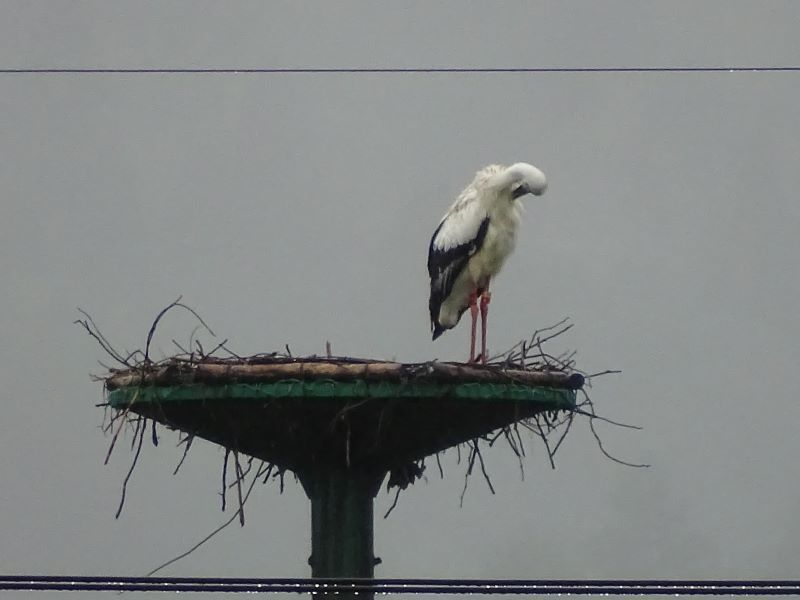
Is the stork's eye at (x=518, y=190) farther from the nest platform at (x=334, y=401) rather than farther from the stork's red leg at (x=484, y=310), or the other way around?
the nest platform at (x=334, y=401)

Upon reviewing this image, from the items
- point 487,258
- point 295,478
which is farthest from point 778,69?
point 295,478

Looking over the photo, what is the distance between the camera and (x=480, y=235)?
36.0ft

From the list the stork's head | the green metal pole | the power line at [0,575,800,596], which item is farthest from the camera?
the stork's head

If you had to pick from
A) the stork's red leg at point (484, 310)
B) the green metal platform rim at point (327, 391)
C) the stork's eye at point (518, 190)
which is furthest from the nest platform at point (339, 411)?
the stork's eye at point (518, 190)

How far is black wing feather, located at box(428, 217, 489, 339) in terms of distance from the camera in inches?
434

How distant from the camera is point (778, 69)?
10.3 meters

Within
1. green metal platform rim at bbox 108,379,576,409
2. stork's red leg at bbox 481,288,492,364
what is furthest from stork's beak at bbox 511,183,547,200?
green metal platform rim at bbox 108,379,576,409

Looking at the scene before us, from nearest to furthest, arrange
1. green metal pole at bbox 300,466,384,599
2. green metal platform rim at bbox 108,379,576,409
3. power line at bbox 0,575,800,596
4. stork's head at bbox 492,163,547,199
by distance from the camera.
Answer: power line at bbox 0,575,800,596 → green metal platform rim at bbox 108,379,576,409 → green metal pole at bbox 300,466,384,599 → stork's head at bbox 492,163,547,199

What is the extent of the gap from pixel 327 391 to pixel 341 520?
4.25ft

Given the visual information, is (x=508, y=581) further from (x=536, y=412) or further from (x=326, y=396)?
(x=536, y=412)

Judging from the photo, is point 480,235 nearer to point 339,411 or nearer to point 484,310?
point 484,310

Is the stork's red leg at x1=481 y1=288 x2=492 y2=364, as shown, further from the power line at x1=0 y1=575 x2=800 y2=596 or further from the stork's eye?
the power line at x1=0 y1=575 x2=800 y2=596

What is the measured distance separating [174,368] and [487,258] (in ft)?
11.3

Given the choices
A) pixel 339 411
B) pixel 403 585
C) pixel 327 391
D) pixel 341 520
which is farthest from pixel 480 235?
pixel 403 585
